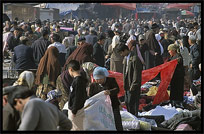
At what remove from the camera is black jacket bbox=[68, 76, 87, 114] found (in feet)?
22.9

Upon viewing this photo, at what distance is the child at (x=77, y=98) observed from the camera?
22.9 feet

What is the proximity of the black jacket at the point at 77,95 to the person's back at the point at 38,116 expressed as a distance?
175cm

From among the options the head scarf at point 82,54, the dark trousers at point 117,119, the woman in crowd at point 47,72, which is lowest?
the dark trousers at point 117,119

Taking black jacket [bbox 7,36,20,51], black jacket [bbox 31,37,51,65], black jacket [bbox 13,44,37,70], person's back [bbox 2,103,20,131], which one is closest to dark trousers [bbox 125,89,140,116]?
black jacket [bbox 13,44,37,70]

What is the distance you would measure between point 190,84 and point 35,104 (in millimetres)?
7388

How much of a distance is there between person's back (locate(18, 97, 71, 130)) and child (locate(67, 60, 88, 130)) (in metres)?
1.76

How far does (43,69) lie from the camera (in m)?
Answer: 10.9

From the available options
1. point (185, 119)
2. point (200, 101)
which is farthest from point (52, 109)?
point (200, 101)

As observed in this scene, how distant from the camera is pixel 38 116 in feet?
16.5

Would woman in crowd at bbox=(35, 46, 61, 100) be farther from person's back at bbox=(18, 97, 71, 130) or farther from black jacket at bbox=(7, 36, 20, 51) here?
person's back at bbox=(18, 97, 71, 130)

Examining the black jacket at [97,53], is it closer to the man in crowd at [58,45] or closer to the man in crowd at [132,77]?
the man in crowd at [58,45]

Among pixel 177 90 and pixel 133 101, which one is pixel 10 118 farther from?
pixel 177 90

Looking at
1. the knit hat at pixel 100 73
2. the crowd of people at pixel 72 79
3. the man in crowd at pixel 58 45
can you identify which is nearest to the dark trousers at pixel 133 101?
the crowd of people at pixel 72 79

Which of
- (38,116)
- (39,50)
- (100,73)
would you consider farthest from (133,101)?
(38,116)
